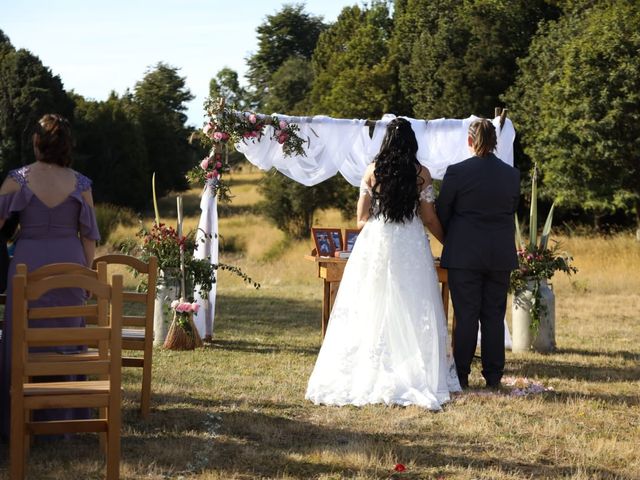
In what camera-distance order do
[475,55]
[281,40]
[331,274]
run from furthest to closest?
1. [281,40]
2. [475,55]
3. [331,274]

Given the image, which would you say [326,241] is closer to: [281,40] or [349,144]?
[349,144]

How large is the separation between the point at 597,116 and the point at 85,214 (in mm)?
20835

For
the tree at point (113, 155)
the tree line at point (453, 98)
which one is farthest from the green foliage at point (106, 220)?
the tree at point (113, 155)

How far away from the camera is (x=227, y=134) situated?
11461 millimetres

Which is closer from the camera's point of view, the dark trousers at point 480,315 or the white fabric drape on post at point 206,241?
the dark trousers at point 480,315

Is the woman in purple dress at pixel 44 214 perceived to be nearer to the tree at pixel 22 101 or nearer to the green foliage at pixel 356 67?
the tree at pixel 22 101

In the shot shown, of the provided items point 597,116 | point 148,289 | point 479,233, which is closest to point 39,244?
point 148,289

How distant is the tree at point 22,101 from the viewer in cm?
3597

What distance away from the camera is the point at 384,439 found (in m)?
6.57

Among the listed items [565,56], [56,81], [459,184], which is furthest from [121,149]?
[459,184]

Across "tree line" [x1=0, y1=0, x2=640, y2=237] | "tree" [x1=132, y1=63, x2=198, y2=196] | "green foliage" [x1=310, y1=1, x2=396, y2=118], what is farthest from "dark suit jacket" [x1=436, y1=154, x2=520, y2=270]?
"tree" [x1=132, y1=63, x2=198, y2=196]

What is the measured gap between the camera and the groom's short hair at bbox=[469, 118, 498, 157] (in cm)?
826

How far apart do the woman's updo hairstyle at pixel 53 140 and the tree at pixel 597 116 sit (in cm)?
2040

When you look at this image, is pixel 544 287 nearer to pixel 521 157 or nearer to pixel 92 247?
pixel 92 247
